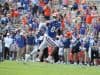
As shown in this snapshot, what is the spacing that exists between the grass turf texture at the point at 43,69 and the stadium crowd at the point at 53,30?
0.91 meters

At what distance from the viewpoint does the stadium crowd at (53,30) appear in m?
11.1

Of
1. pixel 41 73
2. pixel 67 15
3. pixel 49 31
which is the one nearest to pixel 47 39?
pixel 49 31

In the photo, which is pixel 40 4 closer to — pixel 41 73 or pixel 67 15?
pixel 67 15

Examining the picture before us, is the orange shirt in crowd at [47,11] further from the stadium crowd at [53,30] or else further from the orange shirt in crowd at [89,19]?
the orange shirt in crowd at [89,19]

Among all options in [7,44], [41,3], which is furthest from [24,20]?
[7,44]

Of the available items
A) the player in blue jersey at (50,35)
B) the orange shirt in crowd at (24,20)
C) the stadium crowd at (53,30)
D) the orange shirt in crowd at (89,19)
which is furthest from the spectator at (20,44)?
the orange shirt in crowd at (89,19)

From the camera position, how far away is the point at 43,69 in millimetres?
9594

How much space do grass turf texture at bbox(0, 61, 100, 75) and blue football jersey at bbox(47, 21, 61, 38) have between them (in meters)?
1.57

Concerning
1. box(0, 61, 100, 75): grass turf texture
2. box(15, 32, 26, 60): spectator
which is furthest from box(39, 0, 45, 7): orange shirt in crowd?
box(0, 61, 100, 75): grass turf texture

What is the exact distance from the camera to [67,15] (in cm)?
1283

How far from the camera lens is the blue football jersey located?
11742 millimetres

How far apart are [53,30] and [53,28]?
57 mm

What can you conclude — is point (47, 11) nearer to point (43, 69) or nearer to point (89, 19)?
point (89, 19)

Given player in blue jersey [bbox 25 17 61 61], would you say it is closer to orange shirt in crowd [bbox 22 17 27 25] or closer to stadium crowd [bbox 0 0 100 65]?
stadium crowd [bbox 0 0 100 65]
